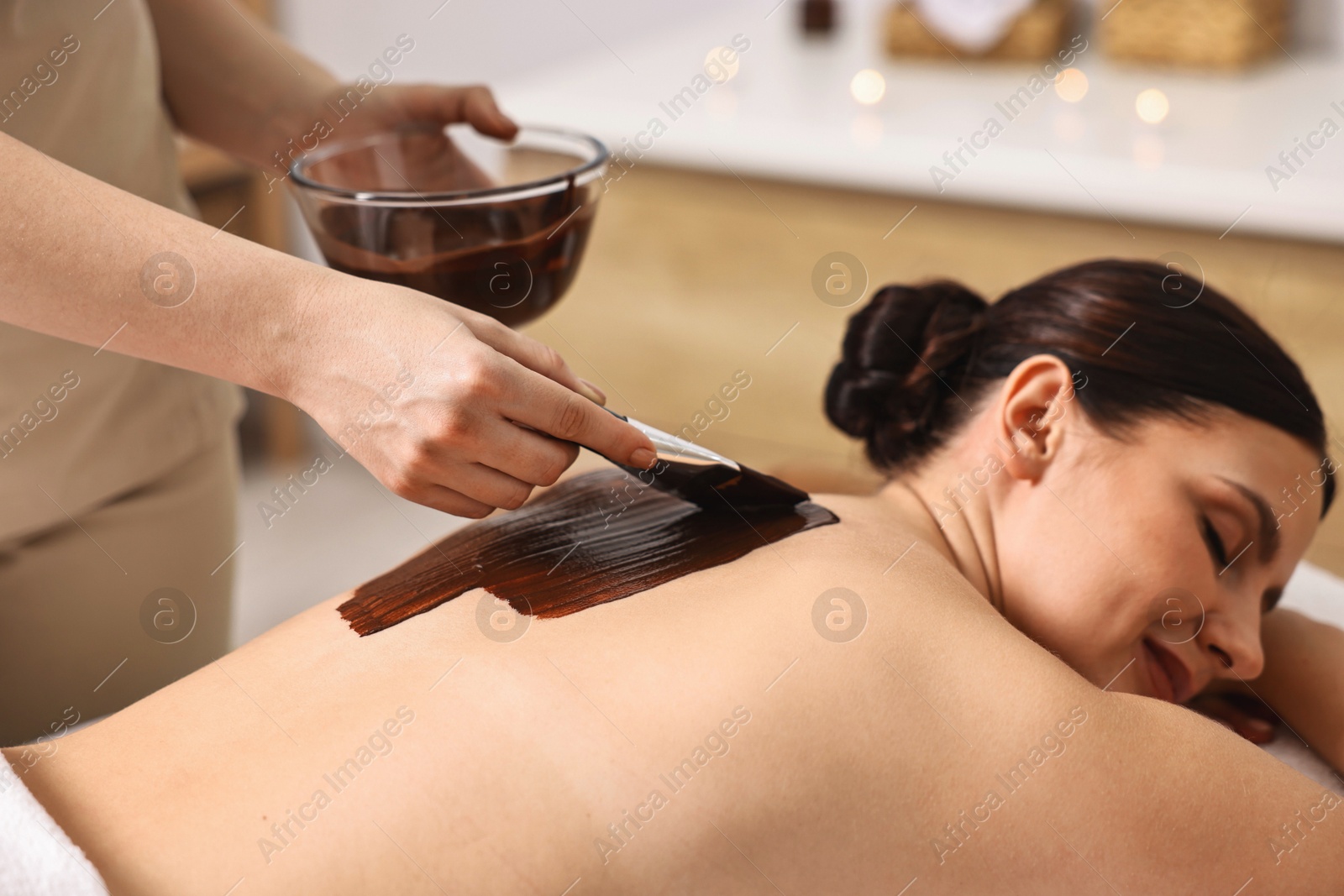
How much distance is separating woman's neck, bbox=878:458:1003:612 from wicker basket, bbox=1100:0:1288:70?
141cm

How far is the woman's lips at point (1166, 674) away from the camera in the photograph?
3.18 feet

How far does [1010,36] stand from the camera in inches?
82.9

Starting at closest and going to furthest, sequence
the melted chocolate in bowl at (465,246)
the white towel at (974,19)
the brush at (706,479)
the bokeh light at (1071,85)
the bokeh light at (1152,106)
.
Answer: the brush at (706,479) < the melted chocolate in bowl at (465,246) < the bokeh light at (1152,106) < the bokeh light at (1071,85) < the white towel at (974,19)

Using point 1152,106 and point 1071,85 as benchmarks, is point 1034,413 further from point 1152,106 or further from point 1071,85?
point 1071,85

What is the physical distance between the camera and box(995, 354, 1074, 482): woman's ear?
94cm

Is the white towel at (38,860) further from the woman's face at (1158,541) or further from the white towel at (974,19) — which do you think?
the white towel at (974,19)

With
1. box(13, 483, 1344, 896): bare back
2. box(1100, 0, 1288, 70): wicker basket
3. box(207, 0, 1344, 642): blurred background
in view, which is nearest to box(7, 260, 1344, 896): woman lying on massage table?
box(13, 483, 1344, 896): bare back

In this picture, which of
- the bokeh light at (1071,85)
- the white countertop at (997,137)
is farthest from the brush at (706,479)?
the bokeh light at (1071,85)

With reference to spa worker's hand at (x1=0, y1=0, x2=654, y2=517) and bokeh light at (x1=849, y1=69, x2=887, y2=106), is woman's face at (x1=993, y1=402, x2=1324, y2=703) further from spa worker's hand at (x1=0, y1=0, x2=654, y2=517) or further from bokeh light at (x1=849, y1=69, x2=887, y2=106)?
bokeh light at (x1=849, y1=69, x2=887, y2=106)

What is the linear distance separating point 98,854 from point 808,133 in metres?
1.47

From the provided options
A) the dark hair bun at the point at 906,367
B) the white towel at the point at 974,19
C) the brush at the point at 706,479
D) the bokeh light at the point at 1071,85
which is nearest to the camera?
the brush at the point at 706,479

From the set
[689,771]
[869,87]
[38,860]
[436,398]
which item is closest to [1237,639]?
[689,771]

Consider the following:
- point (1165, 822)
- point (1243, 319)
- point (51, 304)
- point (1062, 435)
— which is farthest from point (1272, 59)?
point (51, 304)

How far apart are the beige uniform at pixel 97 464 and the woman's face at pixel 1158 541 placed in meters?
0.78
